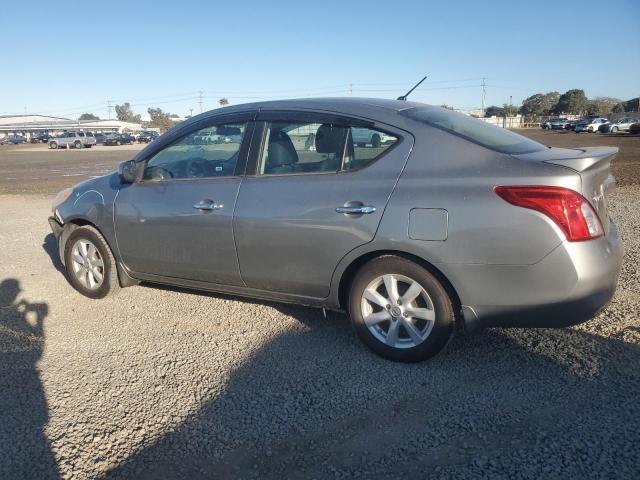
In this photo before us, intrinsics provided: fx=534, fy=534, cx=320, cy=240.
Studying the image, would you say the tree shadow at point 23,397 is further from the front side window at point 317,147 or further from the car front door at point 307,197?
the front side window at point 317,147

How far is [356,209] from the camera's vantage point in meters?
3.44

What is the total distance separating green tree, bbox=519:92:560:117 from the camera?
120 m

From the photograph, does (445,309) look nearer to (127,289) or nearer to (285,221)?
(285,221)

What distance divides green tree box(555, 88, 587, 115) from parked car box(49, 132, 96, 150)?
92.2 meters

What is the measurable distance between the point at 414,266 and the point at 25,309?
11.6ft

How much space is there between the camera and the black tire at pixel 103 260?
4805 millimetres

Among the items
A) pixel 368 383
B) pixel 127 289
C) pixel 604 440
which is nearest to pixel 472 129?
pixel 368 383

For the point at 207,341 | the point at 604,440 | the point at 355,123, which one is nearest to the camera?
the point at 604,440

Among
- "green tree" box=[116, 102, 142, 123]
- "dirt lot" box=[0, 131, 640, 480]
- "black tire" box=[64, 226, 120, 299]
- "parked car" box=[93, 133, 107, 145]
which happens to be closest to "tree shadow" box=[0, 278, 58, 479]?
"dirt lot" box=[0, 131, 640, 480]

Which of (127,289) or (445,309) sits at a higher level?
(445,309)

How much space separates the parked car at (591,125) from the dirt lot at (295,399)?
57.8 m

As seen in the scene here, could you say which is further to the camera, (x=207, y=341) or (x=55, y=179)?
(x=55, y=179)

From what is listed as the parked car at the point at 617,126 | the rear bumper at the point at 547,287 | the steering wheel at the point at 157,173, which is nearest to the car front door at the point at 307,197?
the rear bumper at the point at 547,287

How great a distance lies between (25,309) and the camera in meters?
4.76
